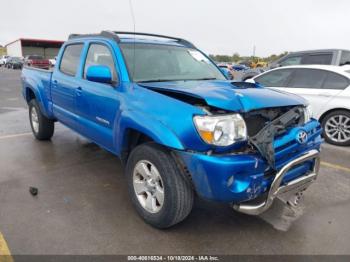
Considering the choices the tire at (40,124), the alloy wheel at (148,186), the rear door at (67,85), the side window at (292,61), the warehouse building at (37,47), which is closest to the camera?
the alloy wheel at (148,186)

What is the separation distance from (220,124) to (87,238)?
1.63 meters

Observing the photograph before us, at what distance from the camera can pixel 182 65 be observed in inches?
160

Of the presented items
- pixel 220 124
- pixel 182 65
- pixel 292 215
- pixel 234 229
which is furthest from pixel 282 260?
pixel 182 65

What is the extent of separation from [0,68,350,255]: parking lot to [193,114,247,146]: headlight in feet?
3.36

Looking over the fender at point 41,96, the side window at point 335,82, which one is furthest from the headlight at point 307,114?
the fender at point 41,96

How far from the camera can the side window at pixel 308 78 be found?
6469 millimetres

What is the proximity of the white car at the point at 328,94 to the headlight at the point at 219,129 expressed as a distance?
4320mm

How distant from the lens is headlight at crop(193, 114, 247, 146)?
101 inches

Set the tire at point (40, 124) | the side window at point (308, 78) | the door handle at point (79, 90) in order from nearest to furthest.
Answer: the door handle at point (79, 90)
the tire at point (40, 124)
the side window at point (308, 78)

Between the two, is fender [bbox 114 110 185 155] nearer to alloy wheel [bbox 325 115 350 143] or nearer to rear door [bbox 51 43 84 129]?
Answer: rear door [bbox 51 43 84 129]

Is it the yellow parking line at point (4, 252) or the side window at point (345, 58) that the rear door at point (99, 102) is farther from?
the side window at point (345, 58)

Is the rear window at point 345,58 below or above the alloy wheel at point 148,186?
above

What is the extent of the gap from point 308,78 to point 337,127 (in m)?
1.23

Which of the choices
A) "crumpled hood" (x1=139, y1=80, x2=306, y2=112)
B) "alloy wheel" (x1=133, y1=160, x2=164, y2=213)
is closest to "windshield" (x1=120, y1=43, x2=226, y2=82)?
"crumpled hood" (x1=139, y1=80, x2=306, y2=112)
